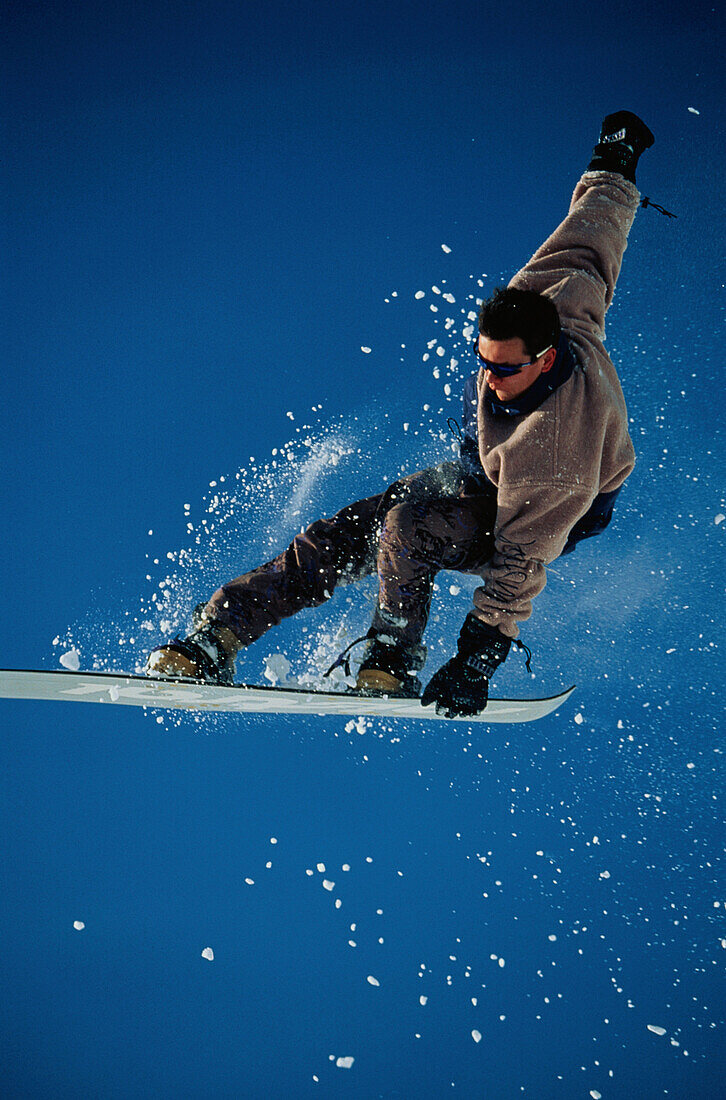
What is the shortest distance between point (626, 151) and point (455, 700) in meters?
1.62

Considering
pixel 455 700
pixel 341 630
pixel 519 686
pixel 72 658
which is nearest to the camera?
pixel 455 700

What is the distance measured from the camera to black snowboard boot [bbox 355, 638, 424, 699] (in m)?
1.82

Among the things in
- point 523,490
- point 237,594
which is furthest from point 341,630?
point 523,490

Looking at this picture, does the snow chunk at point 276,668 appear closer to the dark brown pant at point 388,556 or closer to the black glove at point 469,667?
the dark brown pant at point 388,556

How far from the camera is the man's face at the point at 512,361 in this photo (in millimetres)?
1536

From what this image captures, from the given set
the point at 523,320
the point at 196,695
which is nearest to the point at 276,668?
the point at 196,695

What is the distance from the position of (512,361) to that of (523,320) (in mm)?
87

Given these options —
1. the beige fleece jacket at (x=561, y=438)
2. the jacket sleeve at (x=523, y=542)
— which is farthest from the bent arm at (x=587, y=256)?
the jacket sleeve at (x=523, y=542)

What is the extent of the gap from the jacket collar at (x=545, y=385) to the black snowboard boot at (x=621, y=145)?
2.43ft

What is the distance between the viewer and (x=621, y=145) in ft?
6.59

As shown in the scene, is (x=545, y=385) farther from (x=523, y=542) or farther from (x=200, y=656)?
(x=200, y=656)

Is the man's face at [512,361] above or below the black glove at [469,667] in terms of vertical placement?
above

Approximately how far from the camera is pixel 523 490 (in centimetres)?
161

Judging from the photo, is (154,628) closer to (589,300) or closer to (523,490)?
(523,490)
